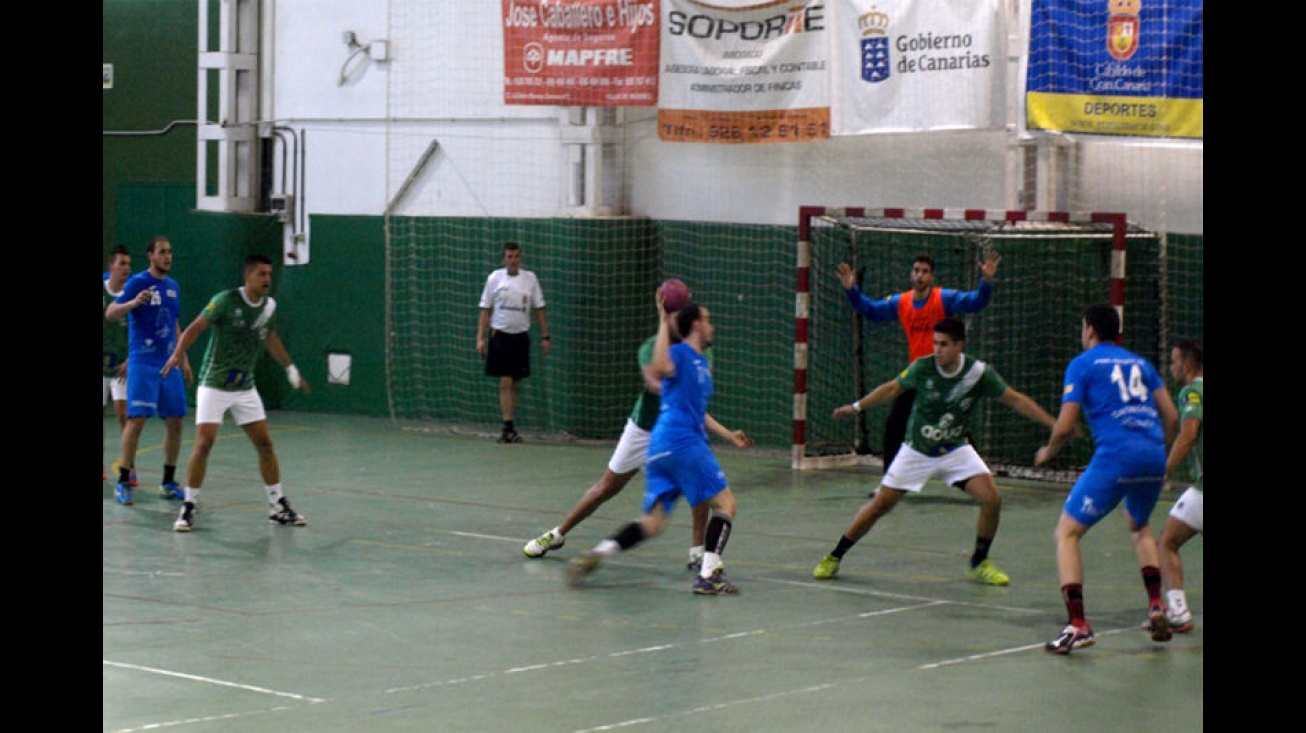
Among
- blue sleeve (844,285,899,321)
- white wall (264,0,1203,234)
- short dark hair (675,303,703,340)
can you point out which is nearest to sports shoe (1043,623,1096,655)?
short dark hair (675,303,703,340)

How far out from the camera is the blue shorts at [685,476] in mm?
11398

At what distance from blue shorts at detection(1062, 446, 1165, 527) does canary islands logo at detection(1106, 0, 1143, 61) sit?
735cm

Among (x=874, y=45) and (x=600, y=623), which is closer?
(x=600, y=623)

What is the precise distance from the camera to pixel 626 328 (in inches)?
817

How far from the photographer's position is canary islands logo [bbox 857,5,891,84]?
1791 centimetres

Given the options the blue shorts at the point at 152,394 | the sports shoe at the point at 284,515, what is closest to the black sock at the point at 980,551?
the sports shoe at the point at 284,515

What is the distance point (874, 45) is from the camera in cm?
1798

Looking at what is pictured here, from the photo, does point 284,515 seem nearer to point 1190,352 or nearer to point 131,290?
point 131,290

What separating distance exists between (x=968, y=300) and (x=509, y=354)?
22.7 feet

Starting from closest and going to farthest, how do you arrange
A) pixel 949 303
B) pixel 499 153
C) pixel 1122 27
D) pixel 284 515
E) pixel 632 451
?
pixel 632 451, pixel 284 515, pixel 949 303, pixel 1122 27, pixel 499 153

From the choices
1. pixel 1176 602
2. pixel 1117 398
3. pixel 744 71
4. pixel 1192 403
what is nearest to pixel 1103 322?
pixel 1117 398

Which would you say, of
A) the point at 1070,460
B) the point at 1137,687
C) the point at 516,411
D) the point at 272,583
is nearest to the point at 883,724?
the point at 1137,687
